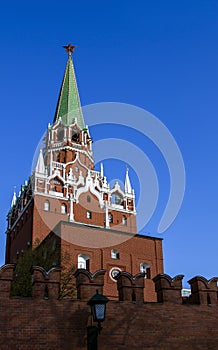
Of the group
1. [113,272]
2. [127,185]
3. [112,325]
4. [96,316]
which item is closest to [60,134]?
[127,185]

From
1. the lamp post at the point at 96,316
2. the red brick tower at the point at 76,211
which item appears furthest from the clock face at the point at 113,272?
the lamp post at the point at 96,316

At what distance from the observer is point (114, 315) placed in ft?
48.3

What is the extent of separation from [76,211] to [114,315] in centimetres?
3787

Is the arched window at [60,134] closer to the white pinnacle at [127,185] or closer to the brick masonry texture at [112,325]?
the white pinnacle at [127,185]

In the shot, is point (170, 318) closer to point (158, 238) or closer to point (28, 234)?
point (158, 238)

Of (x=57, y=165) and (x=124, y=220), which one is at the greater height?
(x=57, y=165)

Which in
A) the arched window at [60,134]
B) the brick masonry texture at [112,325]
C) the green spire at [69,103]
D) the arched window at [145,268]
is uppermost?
the green spire at [69,103]

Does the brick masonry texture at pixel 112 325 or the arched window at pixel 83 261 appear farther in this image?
the arched window at pixel 83 261

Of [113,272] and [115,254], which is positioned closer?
[113,272]

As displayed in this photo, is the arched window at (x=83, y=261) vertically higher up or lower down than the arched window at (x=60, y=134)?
lower down

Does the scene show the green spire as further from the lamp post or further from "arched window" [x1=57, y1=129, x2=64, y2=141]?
the lamp post

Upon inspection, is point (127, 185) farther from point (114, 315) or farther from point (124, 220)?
point (114, 315)

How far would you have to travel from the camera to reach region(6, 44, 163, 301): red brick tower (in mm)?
39072

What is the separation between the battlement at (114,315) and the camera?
1355 centimetres
